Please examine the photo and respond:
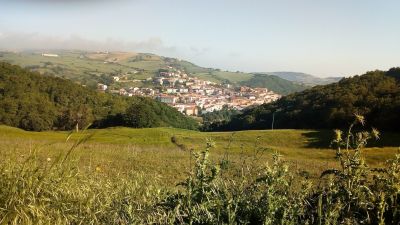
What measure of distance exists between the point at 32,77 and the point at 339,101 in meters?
95.7

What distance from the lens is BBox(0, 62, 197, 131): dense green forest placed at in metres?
105

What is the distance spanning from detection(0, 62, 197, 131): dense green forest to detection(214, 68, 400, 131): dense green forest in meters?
24.9

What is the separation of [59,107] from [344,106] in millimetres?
80265

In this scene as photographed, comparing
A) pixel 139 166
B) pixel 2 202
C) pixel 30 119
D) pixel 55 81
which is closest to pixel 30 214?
pixel 2 202

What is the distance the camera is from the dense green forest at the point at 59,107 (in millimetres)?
104569

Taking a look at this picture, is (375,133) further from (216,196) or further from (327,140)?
(327,140)

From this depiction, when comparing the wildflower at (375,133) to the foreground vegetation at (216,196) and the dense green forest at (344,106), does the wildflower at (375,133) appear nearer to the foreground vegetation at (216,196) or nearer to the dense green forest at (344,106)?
the foreground vegetation at (216,196)

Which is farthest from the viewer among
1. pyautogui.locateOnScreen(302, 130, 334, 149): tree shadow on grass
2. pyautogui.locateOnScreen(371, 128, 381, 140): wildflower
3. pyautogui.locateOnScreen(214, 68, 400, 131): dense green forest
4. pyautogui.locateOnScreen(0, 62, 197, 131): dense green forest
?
pyautogui.locateOnScreen(0, 62, 197, 131): dense green forest

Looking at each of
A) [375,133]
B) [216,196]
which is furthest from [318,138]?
[375,133]

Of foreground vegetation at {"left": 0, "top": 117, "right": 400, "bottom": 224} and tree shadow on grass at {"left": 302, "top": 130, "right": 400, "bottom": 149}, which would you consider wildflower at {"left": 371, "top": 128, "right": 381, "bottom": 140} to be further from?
tree shadow on grass at {"left": 302, "top": 130, "right": 400, "bottom": 149}

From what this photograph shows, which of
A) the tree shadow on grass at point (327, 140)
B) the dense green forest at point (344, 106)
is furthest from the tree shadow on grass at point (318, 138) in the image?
the dense green forest at point (344, 106)

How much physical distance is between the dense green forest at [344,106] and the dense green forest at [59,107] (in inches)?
980

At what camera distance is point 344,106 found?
237 ft

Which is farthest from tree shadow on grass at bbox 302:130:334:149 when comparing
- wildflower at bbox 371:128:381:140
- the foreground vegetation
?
wildflower at bbox 371:128:381:140
